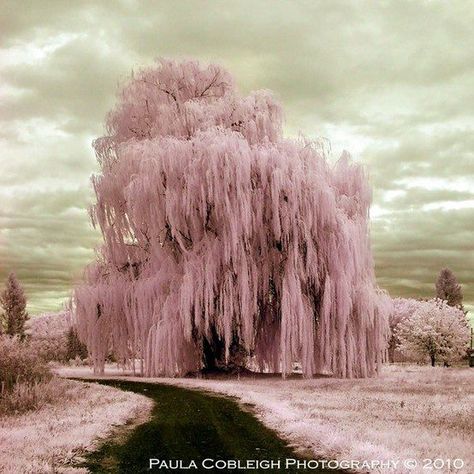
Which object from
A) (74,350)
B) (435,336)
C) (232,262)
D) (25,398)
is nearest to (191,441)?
(25,398)

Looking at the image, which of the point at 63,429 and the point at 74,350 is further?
the point at 74,350

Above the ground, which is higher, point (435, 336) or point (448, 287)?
point (448, 287)

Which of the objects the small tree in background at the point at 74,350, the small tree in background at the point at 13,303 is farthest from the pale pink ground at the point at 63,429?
the small tree in background at the point at 13,303

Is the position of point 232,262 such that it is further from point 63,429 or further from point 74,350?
point 74,350

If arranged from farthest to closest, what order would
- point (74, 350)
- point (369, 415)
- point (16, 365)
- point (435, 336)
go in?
point (435, 336)
point (74, 350)
point (16, 365)
point (369, 415)

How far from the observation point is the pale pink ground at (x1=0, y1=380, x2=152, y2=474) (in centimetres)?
740

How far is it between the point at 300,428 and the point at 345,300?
11.7m

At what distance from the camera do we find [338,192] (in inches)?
952

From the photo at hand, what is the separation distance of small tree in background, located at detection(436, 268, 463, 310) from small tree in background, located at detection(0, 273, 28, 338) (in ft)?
174

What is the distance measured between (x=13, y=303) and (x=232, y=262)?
48357 millimetres

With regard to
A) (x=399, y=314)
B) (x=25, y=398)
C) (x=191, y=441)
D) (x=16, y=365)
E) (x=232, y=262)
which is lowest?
(x=191, y=441)

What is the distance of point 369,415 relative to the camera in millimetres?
11320

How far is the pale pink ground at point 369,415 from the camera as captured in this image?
797 centimetres

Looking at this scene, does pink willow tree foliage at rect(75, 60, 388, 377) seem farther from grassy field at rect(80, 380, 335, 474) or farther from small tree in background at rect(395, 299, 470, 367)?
small tree in background at rect(395, 299, 470, 367)
